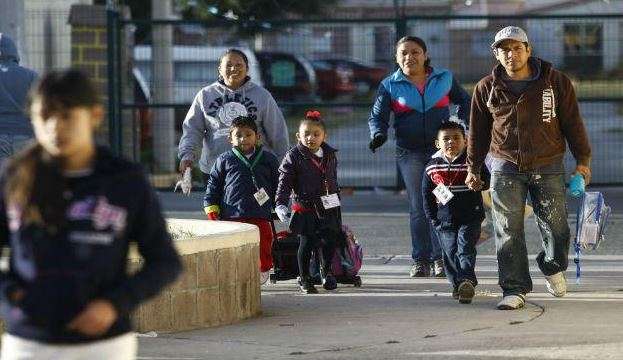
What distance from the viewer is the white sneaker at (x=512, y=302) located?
948cm

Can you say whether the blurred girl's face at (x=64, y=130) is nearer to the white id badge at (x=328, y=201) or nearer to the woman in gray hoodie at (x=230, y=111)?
the white id badge at (x=328, y=201)

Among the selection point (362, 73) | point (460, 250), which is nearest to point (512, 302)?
point (460, 250)

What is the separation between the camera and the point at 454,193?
10094 millimetres

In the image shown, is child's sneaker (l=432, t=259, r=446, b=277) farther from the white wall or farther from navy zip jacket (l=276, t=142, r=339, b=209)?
the white wall

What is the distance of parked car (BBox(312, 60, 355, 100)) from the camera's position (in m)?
22.0

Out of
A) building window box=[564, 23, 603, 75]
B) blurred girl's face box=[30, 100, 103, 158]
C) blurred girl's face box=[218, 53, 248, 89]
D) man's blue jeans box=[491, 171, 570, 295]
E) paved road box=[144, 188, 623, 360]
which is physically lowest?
paved road box=[144, 188, 623, 360]

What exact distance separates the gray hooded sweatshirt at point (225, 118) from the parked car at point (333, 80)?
1000 centimetres

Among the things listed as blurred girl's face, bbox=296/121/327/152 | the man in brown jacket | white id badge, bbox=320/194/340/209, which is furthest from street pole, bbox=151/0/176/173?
the man in brown jacket

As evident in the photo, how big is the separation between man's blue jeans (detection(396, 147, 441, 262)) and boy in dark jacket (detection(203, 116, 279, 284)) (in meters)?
1.07

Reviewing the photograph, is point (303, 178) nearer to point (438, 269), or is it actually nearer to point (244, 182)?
point (244, 182)

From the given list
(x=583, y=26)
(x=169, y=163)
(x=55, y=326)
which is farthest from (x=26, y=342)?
(x=169, y=163)

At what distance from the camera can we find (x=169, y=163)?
65.0 feet

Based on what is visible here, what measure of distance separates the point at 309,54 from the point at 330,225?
9.13 meters

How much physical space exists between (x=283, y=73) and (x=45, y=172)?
1479 cm
